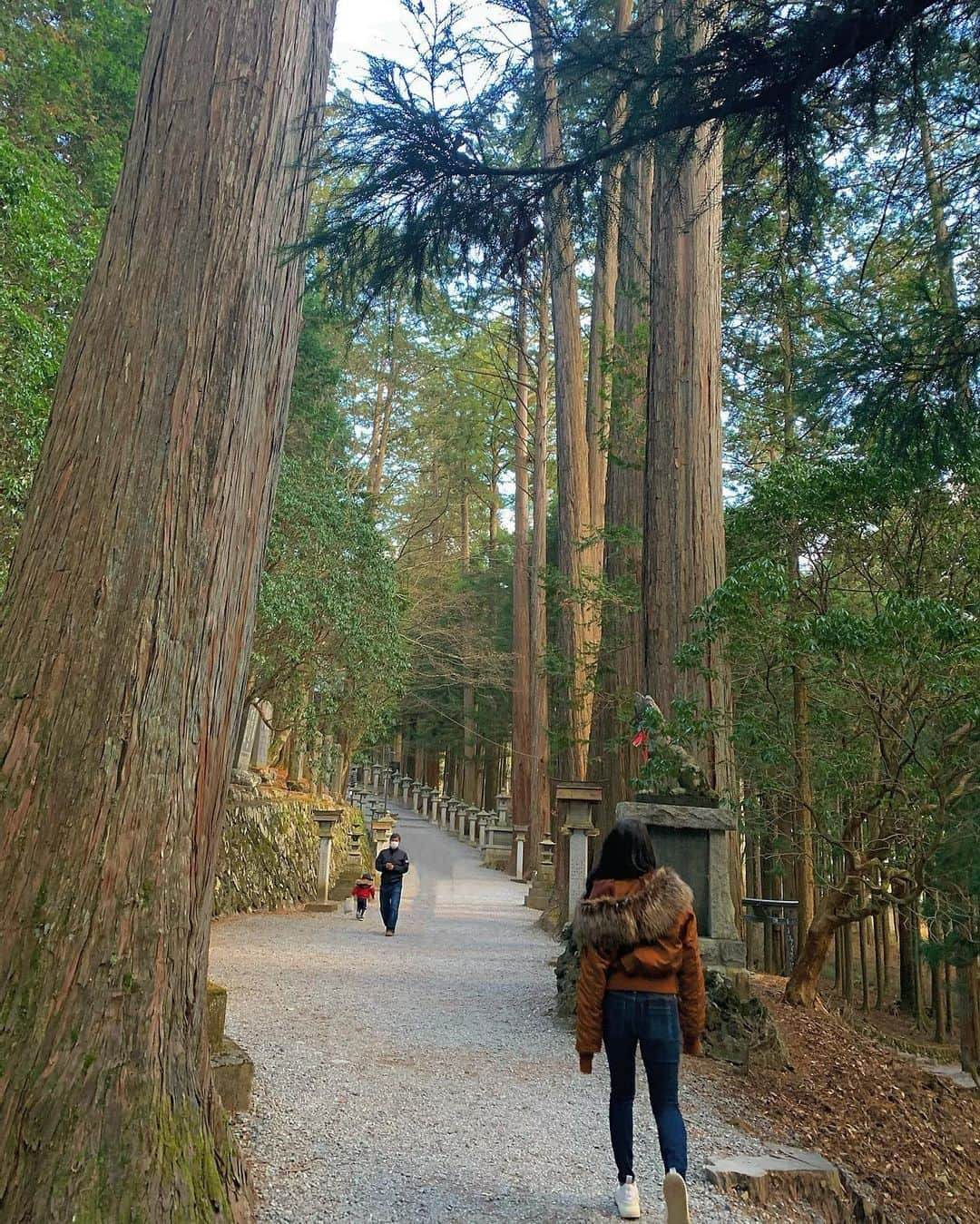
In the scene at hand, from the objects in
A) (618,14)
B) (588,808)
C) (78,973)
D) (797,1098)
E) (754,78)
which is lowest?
(797,1098)

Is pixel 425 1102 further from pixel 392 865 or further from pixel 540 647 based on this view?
pixel 540 647

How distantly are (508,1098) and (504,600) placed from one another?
2465cm

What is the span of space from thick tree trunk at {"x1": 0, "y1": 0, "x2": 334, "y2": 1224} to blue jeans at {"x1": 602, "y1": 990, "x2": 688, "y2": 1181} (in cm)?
133

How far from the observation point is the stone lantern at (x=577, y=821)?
1043 centimetres

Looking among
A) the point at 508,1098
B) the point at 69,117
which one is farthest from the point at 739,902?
the point at 69,117

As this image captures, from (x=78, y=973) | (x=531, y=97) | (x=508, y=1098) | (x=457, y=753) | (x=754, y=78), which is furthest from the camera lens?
(x=457, y=753)

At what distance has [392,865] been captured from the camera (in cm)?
1188

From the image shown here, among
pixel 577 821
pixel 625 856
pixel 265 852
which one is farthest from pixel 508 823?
pixel 625 856

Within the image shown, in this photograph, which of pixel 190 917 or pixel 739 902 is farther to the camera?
pixel 739 902

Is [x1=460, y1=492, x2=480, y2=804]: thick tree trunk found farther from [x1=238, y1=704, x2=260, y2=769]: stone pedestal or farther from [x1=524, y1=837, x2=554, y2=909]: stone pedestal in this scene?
[x1=524, y1=837, x2=554, y2=909]: stone pedestal

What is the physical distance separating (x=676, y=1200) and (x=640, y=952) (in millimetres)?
→ 776

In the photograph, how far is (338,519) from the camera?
573 inches

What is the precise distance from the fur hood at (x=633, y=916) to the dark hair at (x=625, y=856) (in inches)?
2.7

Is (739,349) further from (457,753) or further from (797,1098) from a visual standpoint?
(457,753)
